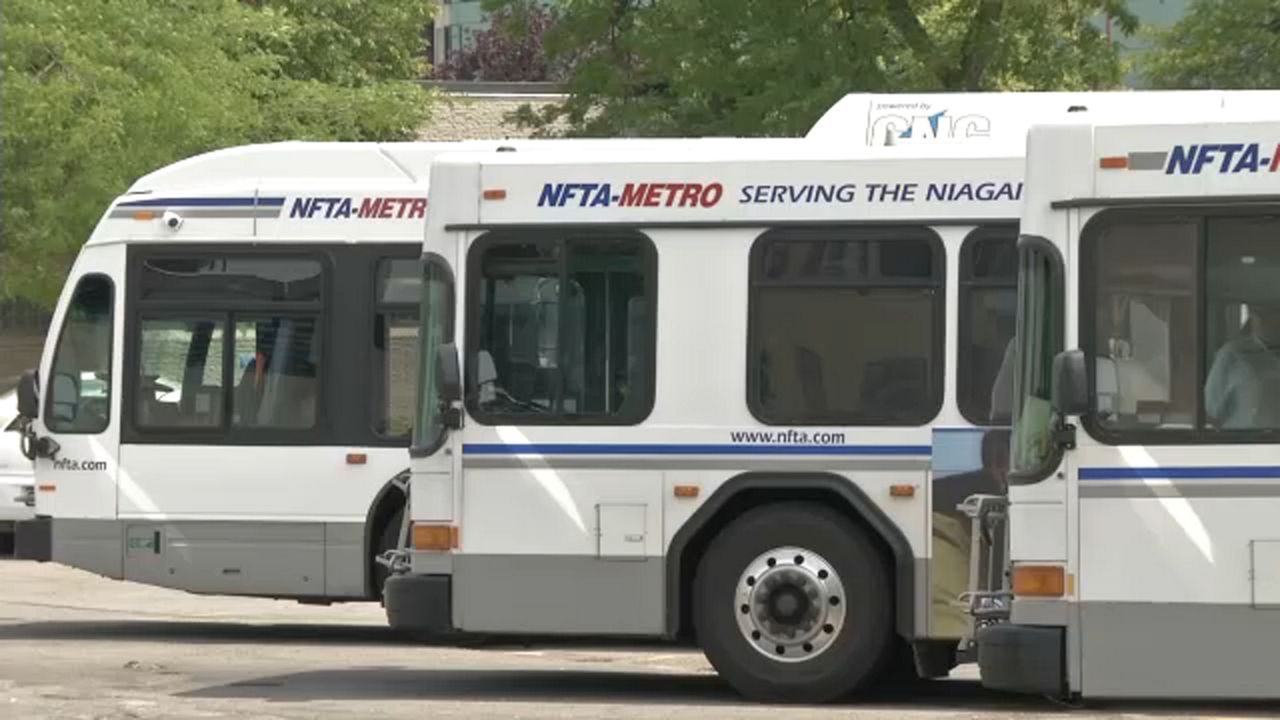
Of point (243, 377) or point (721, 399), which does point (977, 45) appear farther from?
point (721, 399)

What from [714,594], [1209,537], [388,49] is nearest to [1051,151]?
[1209,537]

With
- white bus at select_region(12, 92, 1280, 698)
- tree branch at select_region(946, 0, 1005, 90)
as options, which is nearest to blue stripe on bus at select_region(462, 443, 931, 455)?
white bus at select_region(12, 92, 1280, 698)

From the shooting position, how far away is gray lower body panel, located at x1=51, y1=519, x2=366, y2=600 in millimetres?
17391

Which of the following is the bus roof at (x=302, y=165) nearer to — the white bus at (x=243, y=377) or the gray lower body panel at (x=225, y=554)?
the white bus at (x=243, y=377)

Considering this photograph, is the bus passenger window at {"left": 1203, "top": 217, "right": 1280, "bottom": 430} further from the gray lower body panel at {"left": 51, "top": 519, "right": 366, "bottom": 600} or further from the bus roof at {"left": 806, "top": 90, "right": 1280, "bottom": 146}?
the gray lower body panel at {"left": 51, "top": 519, "right": 366, "bottom": 600}

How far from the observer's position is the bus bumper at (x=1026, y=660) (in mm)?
12016

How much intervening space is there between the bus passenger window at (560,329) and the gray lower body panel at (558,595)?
74 cm

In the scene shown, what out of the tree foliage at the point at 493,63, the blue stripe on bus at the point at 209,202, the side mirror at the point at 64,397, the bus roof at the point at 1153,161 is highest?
the tree foliage at the point at 493,63

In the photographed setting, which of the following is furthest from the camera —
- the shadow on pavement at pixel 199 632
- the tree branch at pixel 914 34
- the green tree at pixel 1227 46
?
the green tree at pixel 1227 46

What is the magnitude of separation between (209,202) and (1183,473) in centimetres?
784

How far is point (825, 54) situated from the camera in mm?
24281

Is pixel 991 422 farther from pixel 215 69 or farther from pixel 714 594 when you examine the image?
pixel 215 69

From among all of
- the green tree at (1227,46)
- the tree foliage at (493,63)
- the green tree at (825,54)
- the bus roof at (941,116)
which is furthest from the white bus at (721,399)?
the tree foliage at (493,63)

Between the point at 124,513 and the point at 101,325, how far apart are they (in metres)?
1.25
